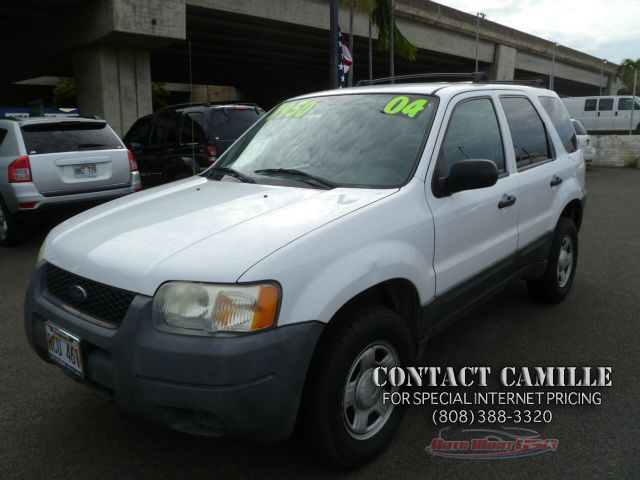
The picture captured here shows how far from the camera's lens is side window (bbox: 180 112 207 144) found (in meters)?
8.50

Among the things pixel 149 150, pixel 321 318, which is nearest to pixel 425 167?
pixel 321 318

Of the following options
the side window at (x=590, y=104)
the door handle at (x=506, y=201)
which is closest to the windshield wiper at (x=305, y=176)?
the door handle at (x=506, y=201)

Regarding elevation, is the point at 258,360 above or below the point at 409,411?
above

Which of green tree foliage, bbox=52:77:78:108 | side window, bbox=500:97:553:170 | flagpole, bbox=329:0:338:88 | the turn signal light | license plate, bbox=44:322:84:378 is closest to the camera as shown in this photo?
license plate, bbox=44:322:84:378

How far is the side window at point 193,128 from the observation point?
8.50 metres

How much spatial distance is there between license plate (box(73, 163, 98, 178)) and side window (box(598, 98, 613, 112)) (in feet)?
91.7

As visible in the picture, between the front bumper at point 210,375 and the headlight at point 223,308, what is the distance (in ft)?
0.13

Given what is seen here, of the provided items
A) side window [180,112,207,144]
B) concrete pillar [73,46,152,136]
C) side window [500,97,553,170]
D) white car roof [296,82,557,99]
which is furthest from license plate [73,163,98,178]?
concrete pillar [73,46,152,136]

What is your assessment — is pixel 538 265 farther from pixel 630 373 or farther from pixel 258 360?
pixel 258 360

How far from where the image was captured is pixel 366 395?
8.24ft

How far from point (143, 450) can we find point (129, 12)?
13.2 metres

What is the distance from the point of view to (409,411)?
309cm

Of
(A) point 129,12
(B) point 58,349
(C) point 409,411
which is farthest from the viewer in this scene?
(A) point 129,12

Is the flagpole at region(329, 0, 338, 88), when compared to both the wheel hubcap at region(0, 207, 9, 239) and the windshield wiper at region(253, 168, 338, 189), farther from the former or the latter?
the windshield wiper at region(253, 168, 338, 189)
